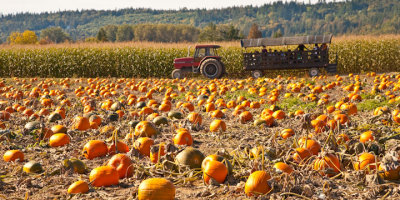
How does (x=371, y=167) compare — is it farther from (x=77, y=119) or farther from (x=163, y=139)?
(x=77, y=119)

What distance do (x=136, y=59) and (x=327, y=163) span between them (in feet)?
70.1

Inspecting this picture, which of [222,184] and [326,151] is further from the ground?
[326,151]

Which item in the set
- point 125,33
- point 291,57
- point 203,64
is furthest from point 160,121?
point 125,33

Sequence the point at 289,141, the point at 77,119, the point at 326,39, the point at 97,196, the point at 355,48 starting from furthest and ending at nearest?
the point at 355,48
the point at 326,39
the point at 77,119
the point at 289,141
the point at 97,196

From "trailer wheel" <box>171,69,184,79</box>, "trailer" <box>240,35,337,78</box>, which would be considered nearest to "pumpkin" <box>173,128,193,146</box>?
"trailer" <box>240,35,337,78</box>

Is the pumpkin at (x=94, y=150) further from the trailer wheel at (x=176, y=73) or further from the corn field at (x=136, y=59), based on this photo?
the corn field at (x=136, y=59)

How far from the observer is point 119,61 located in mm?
24016

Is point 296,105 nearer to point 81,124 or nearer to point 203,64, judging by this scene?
point 81,124

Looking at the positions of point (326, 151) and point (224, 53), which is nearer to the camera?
point (326, 151)

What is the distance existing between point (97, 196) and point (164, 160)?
2.26 ft

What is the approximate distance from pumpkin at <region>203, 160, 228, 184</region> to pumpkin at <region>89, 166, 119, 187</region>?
2.77 feet

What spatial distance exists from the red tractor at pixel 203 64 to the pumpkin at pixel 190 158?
1386 centimetres

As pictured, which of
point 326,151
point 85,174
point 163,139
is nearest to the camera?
point 326,151

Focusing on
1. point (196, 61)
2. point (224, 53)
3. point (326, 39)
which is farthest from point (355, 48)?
point (196, 61)
